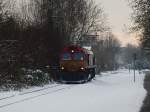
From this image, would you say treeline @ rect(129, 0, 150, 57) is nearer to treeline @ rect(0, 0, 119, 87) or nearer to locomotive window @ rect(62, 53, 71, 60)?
treeline @ rect(0, 0, 119, 87)

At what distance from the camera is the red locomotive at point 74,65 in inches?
2007

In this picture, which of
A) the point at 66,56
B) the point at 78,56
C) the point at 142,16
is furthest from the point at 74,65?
the point at 142,16

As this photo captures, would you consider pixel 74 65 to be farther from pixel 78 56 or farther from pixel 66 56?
pixel 66 56

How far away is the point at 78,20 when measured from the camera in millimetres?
69938

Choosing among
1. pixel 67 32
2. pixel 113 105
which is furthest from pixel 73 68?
pixel 113 105

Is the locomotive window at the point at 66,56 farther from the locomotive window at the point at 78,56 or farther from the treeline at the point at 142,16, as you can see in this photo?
the treeline at the point at 142,16

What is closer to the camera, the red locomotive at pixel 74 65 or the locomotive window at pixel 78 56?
the red locomotive at pixel 74 65

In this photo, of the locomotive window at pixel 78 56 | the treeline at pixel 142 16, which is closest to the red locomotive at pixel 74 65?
the locomotive window at pixel 78 56

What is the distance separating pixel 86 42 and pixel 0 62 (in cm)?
4074

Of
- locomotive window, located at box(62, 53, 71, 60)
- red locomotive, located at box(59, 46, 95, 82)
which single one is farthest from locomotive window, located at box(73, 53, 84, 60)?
locomotive window, located at box(62, 53, 71, 60)

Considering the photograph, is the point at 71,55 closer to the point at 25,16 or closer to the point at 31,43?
the point at 31,43

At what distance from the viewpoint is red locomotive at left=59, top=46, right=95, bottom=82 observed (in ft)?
167

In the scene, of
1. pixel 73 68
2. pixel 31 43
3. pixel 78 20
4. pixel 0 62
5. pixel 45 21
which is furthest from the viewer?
pixel 78 20

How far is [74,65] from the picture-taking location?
169 feet
